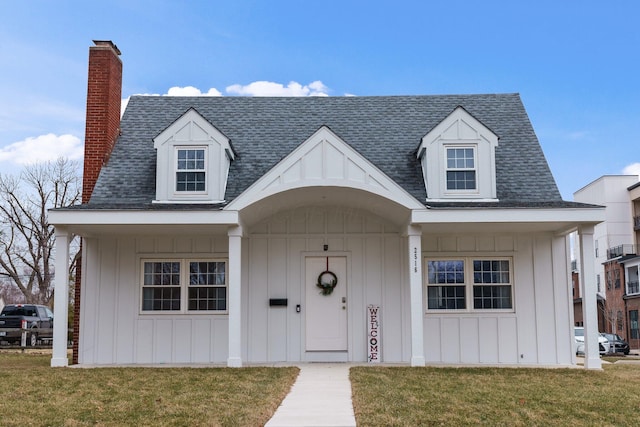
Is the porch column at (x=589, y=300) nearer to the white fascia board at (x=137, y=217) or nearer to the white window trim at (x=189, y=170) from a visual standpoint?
the white fascia board at (x=137, y=217)

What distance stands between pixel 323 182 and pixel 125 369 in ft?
17.0

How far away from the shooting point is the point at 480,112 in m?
17.7

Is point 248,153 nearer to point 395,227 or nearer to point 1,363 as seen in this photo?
point 395,227

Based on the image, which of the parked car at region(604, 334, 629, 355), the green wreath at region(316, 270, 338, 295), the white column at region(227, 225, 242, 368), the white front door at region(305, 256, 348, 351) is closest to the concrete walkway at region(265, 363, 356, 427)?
A: the white column at region(227, 225, 242, 368)

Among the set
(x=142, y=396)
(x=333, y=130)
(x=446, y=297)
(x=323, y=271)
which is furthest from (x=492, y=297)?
(x=142, y=396)

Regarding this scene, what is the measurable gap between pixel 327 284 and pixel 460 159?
4.01m

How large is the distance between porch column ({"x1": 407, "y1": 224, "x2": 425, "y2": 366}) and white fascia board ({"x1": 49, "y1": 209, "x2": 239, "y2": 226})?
3568 mm

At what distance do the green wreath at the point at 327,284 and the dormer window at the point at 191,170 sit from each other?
323 cm

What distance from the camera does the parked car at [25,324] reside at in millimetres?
26344

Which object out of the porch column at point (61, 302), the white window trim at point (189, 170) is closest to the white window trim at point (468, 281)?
the white window trim at point (189, 170)

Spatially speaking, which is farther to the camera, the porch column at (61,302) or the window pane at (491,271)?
the window pane at (491,271)

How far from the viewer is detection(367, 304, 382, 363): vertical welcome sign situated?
1495 centimetres

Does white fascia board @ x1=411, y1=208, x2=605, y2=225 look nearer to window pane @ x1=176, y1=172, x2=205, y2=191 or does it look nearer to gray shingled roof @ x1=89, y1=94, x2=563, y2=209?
gray shingled roof @ x1=89, y1=94, x2=563, y2=209

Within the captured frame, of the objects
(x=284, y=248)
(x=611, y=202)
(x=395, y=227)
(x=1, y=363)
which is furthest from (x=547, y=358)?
(x=611, y=202)
